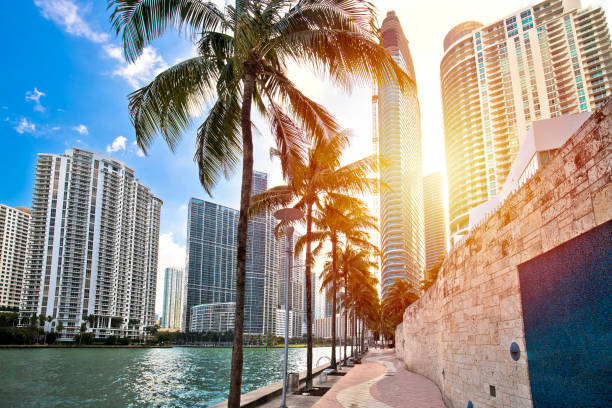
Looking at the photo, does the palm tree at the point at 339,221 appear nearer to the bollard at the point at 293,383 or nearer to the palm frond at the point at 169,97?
the bollard at the point at 293,383

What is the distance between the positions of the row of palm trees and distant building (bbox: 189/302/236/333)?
134 m

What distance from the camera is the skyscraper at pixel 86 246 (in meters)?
105

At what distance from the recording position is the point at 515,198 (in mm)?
5805

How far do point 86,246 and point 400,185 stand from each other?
106176 mm

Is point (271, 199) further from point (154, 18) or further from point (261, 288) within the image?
point (261, 288)

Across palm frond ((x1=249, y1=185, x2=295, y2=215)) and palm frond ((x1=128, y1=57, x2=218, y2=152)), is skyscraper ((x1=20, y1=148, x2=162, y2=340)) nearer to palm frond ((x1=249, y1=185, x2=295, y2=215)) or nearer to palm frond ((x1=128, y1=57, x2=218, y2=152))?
palm frond ((x1=249, y1=185, x2=295, y2=215))

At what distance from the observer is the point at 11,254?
5256 inches

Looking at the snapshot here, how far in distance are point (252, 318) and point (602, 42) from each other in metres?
125

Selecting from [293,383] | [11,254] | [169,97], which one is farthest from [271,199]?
[11,254]

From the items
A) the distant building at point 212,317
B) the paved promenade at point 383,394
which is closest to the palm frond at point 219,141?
the paved promenade at point 383,394

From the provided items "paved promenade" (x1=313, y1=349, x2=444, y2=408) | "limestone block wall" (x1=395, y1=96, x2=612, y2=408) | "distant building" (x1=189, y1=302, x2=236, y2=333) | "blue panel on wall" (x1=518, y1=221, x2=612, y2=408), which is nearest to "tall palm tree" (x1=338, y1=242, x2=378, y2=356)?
"paved promenade" (x1=313, y1=349, x2=444, y2=408)

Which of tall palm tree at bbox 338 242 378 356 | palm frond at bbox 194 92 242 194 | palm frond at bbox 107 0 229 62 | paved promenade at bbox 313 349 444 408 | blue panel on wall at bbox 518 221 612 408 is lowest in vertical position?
paved promenade at bbox 313 349 444 408

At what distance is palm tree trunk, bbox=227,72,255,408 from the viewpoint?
284 inches

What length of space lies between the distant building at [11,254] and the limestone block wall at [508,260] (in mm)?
154249
